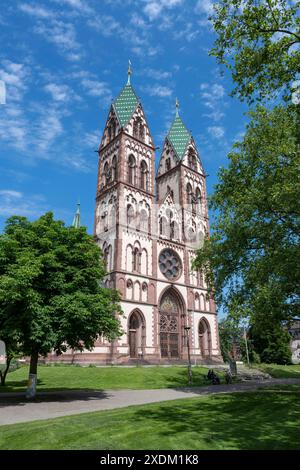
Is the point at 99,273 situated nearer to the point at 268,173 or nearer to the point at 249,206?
the point at 249,206

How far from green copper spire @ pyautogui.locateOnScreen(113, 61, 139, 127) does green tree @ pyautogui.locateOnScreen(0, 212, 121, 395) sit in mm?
30853

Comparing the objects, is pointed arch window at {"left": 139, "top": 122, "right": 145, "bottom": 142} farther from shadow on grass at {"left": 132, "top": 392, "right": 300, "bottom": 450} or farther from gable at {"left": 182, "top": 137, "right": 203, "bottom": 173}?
shadow on grass at {"left": 132, "top": 392, "right": 300, "bottom": 450}

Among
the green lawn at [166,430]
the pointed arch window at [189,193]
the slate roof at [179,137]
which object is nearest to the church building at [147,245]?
the pointed arch window at [189,193]

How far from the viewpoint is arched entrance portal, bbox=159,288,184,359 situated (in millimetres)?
38531

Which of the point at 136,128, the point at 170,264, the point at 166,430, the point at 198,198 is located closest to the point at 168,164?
the point at 198,198

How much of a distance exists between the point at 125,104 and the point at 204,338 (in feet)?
114

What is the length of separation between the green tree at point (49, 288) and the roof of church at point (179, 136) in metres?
37.7

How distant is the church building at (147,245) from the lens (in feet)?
117

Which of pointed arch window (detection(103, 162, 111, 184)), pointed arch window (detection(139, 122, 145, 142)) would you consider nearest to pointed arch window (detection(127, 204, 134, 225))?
pointed arch window (detection(103, 162, 111, 184))

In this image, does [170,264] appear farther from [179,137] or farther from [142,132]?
[179,137]

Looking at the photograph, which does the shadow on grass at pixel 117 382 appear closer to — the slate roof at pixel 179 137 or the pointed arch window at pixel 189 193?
the pointed arch window at pixel 189 193

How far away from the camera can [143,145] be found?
151 feet
